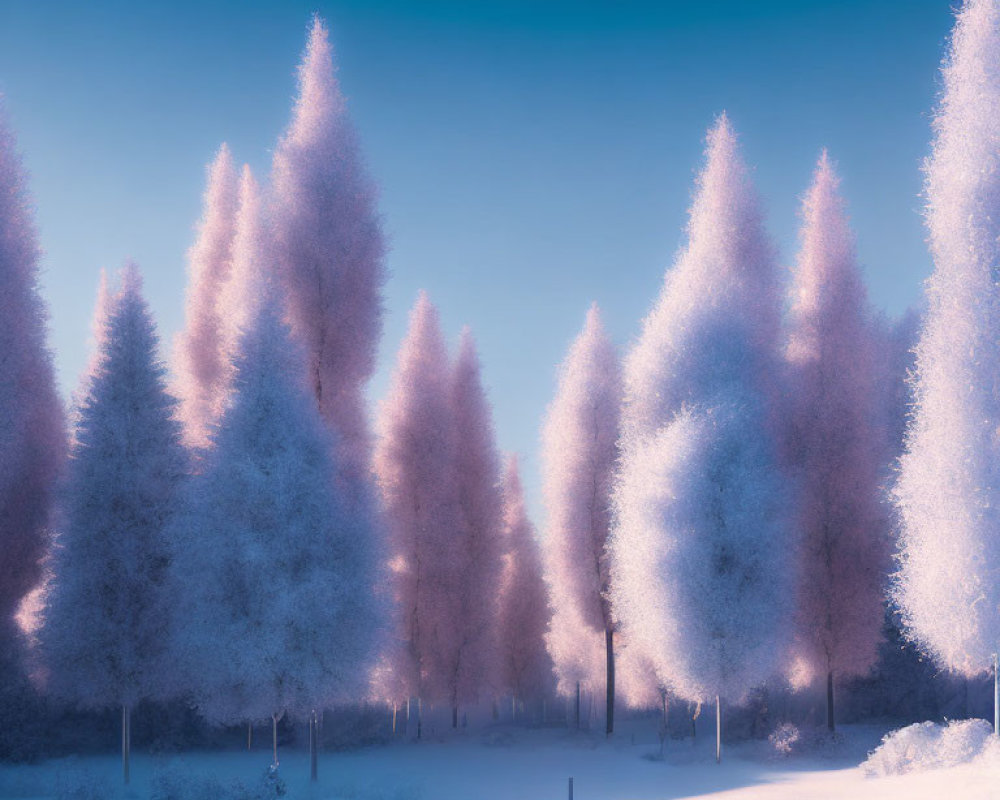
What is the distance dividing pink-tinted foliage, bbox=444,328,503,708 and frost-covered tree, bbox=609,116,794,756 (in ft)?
17.7

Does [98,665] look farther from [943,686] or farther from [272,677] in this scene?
[943,686]

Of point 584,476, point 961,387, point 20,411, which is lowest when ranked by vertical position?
point 584,476

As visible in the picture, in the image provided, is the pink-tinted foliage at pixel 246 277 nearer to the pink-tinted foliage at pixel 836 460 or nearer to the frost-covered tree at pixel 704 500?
the frost-covered tree at pixel 704 500

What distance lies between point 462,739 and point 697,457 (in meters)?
9.70

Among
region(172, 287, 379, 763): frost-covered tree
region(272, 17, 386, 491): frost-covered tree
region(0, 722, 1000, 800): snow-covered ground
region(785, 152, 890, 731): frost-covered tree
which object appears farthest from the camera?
region(272, 17, 386, 491): frost-covered tree

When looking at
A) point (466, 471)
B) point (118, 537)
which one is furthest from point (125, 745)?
point (466, 471)

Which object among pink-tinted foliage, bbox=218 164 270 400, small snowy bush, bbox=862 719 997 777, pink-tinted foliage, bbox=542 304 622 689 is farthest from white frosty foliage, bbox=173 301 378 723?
small snowy bush, bbox=862 719 997 777

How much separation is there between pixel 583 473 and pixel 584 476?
3.2 inches

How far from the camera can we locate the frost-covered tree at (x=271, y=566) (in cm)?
1330

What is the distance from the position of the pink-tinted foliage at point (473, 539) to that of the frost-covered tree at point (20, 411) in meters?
9.78

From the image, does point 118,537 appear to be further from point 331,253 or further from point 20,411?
point 331,253

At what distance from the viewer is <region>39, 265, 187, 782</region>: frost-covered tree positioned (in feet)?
49.0

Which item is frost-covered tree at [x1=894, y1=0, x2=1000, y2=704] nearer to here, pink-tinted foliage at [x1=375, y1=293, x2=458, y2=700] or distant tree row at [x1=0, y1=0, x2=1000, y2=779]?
distant tree row at [x1=0, y1=0, x2=1000, y2=779]

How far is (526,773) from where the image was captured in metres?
15.4
